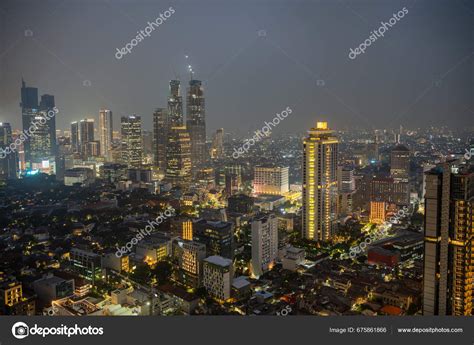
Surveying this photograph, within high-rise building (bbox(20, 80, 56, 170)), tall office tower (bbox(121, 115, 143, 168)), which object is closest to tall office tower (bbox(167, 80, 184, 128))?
tall office tower (bbox(121, 115, 143, 168))

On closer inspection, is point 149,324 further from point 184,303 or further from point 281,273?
point 281,273

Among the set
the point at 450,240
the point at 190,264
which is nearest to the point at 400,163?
the point at 190,264

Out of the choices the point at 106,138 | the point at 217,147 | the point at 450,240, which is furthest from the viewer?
the point at 106,138

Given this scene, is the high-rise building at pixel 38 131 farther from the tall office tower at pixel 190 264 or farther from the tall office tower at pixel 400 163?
the tall office tower at pixel 400 163

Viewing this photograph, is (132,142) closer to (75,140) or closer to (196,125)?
(75,140)

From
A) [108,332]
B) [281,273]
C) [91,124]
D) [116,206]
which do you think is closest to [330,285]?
[281,273]

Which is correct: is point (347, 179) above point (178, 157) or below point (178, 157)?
below

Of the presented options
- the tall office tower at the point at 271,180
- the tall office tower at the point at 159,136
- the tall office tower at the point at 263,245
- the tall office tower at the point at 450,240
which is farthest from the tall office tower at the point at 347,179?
the tall office tower at the point at 159,136
